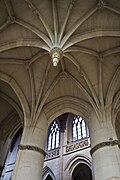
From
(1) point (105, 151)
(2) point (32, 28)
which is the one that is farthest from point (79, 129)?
(2) point (32, 28)

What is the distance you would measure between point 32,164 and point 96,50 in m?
6.94

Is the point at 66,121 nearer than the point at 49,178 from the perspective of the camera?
No

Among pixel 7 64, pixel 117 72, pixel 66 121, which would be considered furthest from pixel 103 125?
pixel 66 121

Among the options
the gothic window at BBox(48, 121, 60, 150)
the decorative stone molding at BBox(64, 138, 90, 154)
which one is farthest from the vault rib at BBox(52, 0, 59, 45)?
the gothic window at BBox(48, 121, 60, 150)

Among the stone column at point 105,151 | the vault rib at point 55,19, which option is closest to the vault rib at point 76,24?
the vault rib at point 55,19

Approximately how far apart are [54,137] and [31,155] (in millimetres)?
9048

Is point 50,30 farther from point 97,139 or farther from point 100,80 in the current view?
point 97,139

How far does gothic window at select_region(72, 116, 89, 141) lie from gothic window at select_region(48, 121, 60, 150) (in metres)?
1.70

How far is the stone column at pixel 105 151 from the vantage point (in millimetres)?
8148

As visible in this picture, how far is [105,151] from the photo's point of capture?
8766 millimetres

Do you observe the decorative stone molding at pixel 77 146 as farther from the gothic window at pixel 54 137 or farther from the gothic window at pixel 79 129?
the gothic window at pixel 54 137

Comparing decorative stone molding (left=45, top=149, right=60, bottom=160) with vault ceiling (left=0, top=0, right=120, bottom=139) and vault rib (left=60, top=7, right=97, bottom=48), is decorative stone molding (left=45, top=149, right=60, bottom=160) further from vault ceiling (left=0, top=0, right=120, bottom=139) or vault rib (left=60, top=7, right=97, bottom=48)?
vault rib (left=60, top=7, right=97, bottom=48)

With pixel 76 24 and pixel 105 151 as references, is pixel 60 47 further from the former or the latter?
pixel 105 151

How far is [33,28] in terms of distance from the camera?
942cm
